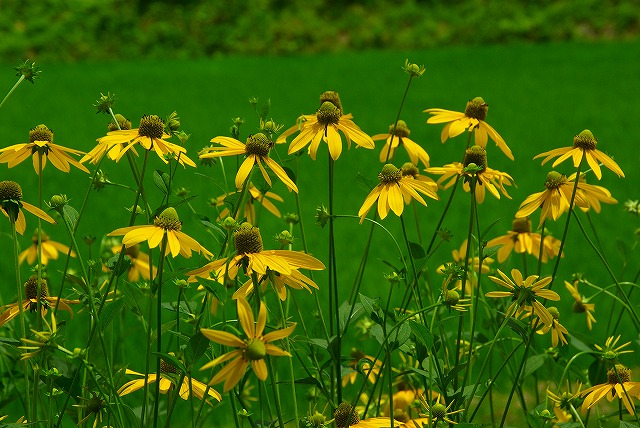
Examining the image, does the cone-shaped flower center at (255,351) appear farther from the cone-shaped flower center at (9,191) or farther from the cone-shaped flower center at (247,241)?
the cone-shaped flower center at (9,191)

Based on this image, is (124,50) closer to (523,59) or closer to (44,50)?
(44,50)

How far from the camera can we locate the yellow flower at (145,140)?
1081 mm

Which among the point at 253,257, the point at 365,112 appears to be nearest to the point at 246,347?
the point at 253,257

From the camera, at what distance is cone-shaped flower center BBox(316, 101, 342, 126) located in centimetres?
122

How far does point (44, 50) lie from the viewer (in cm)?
962

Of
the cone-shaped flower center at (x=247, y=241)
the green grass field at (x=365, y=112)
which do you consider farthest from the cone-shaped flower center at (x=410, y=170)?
the green grass field at (x=365, y=112)

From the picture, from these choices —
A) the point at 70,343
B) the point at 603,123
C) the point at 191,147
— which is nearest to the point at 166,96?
the point at 191,147

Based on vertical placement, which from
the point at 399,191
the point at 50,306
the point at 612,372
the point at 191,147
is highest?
the point at 399,191

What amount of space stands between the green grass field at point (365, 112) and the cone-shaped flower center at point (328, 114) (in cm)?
113

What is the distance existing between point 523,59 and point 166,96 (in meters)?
3.28

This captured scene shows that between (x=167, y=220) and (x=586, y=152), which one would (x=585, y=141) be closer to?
(x=586, y=152)

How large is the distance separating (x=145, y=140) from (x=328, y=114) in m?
0.26

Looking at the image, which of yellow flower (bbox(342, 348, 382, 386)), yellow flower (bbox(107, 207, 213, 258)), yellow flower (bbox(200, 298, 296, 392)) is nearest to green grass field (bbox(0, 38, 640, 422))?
yellow flower (bbox(342, 348, 382, 386))

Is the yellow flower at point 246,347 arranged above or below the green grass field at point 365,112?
above
